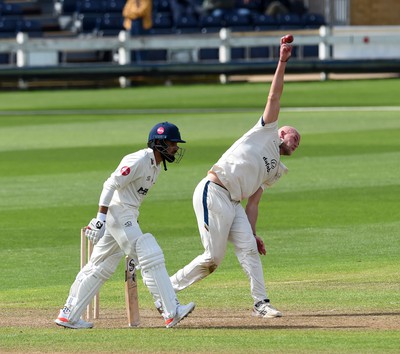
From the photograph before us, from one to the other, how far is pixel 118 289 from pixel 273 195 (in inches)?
258

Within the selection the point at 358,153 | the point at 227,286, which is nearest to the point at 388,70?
the point at 358,153

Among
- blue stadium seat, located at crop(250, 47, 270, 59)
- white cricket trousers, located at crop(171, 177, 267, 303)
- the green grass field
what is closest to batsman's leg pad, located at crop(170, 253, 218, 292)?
white cricket trousers, located at crop(171, 177, 267, 303)

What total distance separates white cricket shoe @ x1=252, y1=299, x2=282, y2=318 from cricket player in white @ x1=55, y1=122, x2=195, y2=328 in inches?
31.0

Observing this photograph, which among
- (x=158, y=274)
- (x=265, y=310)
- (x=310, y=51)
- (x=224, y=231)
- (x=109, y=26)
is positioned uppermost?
(x=224, y=231)

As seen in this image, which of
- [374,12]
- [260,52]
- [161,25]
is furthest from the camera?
[374,12]

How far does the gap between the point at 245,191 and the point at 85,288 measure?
157 cm

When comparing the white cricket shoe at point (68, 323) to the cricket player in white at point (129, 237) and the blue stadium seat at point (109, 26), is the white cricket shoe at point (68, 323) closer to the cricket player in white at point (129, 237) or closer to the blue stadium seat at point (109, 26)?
the cricket player in white at point (129, 237)

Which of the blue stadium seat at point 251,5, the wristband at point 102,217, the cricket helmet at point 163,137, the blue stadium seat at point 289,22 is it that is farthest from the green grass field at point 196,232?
the blue stadium seat at point 251,5

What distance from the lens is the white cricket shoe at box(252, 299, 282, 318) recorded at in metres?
10.6

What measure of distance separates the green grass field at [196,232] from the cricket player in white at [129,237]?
0.25 meters

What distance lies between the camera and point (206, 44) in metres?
38.6

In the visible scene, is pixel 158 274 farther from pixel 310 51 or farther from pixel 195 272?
pixel 310 51

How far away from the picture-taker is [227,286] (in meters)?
12.5

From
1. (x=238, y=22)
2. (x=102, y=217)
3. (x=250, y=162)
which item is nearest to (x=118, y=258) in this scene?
(x=102, y=217)
